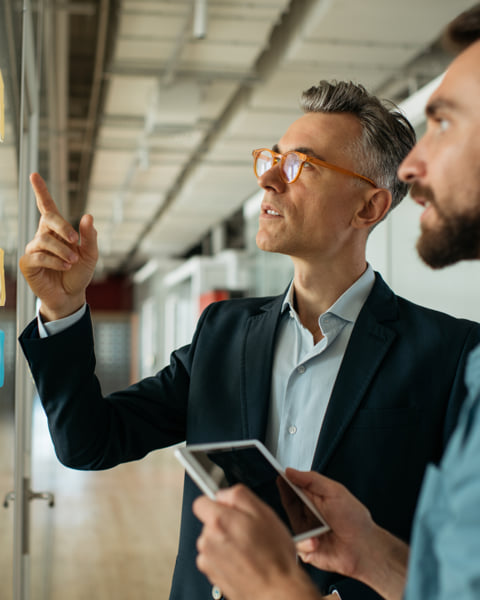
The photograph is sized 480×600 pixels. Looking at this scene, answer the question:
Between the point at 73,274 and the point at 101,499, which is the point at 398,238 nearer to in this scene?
the point at 73,274

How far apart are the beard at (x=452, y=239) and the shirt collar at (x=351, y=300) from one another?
60cm

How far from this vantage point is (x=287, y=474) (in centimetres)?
125

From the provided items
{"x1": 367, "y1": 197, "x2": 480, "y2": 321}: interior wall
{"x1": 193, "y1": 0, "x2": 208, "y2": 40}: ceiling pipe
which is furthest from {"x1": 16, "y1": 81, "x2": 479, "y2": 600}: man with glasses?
{"x1": 193, "y1": 0, "x2": 208, "y2": 40}: ceiling pipe

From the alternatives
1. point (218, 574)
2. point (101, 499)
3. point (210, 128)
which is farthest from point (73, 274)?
point (210, 128)

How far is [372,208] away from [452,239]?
87 centimetres

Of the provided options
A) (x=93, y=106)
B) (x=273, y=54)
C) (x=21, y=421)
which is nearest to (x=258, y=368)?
(x=21, y=421)

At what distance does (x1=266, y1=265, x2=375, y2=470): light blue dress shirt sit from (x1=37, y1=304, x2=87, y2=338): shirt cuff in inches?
20.3

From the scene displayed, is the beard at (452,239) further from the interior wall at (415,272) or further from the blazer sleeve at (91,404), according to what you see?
the interior wall at (415,272)

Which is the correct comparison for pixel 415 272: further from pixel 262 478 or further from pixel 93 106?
pixel 93 106

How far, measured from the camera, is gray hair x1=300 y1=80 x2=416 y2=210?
190cm

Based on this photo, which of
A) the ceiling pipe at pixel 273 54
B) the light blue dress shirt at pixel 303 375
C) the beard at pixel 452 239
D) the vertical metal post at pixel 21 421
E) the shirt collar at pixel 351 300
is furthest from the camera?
the ceiling pipe at pixel 273 54

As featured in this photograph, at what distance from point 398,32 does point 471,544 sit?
5.09 m

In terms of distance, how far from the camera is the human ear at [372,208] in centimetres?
195

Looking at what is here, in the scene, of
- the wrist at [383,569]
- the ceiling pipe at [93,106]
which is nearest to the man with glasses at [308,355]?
the wrist at [383,569]
